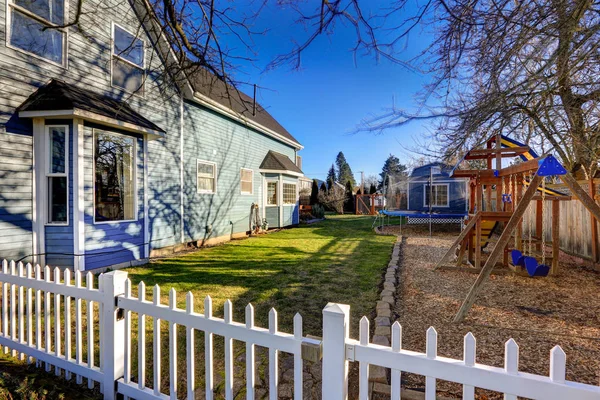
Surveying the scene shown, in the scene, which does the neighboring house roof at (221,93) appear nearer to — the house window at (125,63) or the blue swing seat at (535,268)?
the house window at (125,63)

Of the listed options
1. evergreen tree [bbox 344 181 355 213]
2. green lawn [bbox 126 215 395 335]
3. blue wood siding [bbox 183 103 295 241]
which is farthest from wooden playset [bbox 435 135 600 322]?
evergreen tree [bbox 344 181 355 213]

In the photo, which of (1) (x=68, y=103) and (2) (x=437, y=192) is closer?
(1) (x=68, y=103)

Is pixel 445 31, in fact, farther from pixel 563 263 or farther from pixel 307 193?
pixel 307 193

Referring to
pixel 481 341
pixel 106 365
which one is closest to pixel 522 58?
pixel 481 341

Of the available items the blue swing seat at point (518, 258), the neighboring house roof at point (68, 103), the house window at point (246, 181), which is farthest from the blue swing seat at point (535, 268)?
the house window at point (246, 181)

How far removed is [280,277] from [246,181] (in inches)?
294

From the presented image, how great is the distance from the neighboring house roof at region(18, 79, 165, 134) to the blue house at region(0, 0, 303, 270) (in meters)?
0.02

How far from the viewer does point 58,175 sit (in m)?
5.73

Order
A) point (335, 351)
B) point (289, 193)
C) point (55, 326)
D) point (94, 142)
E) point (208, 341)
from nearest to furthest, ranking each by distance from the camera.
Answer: point (335, 351)
point (208, 341)
point (55, 326)
point (94, 142)
point (289, 193)

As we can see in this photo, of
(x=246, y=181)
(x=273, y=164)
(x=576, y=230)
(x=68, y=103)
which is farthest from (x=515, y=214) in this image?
(x=273, y=164)

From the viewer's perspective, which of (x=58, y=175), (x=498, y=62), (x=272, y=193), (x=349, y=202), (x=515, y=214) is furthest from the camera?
(x=349, y=202)

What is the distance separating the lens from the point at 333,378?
64.3 inches

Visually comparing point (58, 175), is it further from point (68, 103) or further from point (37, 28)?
point (37, 28)

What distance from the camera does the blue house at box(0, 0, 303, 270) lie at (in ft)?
17.2
